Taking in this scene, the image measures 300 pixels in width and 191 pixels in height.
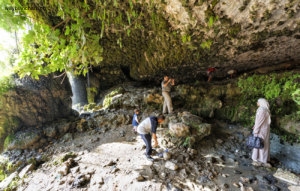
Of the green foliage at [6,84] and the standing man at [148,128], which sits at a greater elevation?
the green foliage at [6,84]

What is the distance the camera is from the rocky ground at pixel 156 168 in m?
3.54

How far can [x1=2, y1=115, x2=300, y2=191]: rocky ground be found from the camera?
354 centimetres

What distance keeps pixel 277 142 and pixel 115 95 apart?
749 cm

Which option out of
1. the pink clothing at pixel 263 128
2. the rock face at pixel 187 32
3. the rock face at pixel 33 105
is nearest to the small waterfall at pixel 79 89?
the rock face at pixel 33 105

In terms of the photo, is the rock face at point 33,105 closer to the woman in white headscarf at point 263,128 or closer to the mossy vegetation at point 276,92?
the woman in white headscarf at point 263,128

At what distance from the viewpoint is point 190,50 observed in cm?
632

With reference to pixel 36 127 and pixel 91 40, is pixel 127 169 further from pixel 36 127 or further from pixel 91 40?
pixel 36 127

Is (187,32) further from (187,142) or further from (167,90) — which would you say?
(187,142)

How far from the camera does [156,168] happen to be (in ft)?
13.1

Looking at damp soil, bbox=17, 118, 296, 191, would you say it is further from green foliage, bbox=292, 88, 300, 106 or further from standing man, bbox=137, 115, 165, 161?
green foliage, bbox=292, 88, 300, 106

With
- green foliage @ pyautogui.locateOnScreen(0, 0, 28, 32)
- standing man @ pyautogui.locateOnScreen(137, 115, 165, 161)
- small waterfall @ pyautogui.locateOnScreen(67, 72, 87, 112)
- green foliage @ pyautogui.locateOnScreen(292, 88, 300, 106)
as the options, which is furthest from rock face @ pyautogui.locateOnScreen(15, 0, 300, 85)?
small waterfall @ pyautogui.locateOnScreen(67, 72, 87, 112)

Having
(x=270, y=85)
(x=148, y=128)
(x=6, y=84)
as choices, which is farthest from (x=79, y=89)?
(x=270, y=85)

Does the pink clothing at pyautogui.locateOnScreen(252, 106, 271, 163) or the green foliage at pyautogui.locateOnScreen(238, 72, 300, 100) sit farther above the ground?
the green foliage at pyautogui.locateOnScreen(238, 72, 300, 100)

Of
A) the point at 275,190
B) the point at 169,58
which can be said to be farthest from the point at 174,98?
the point at 275,190
